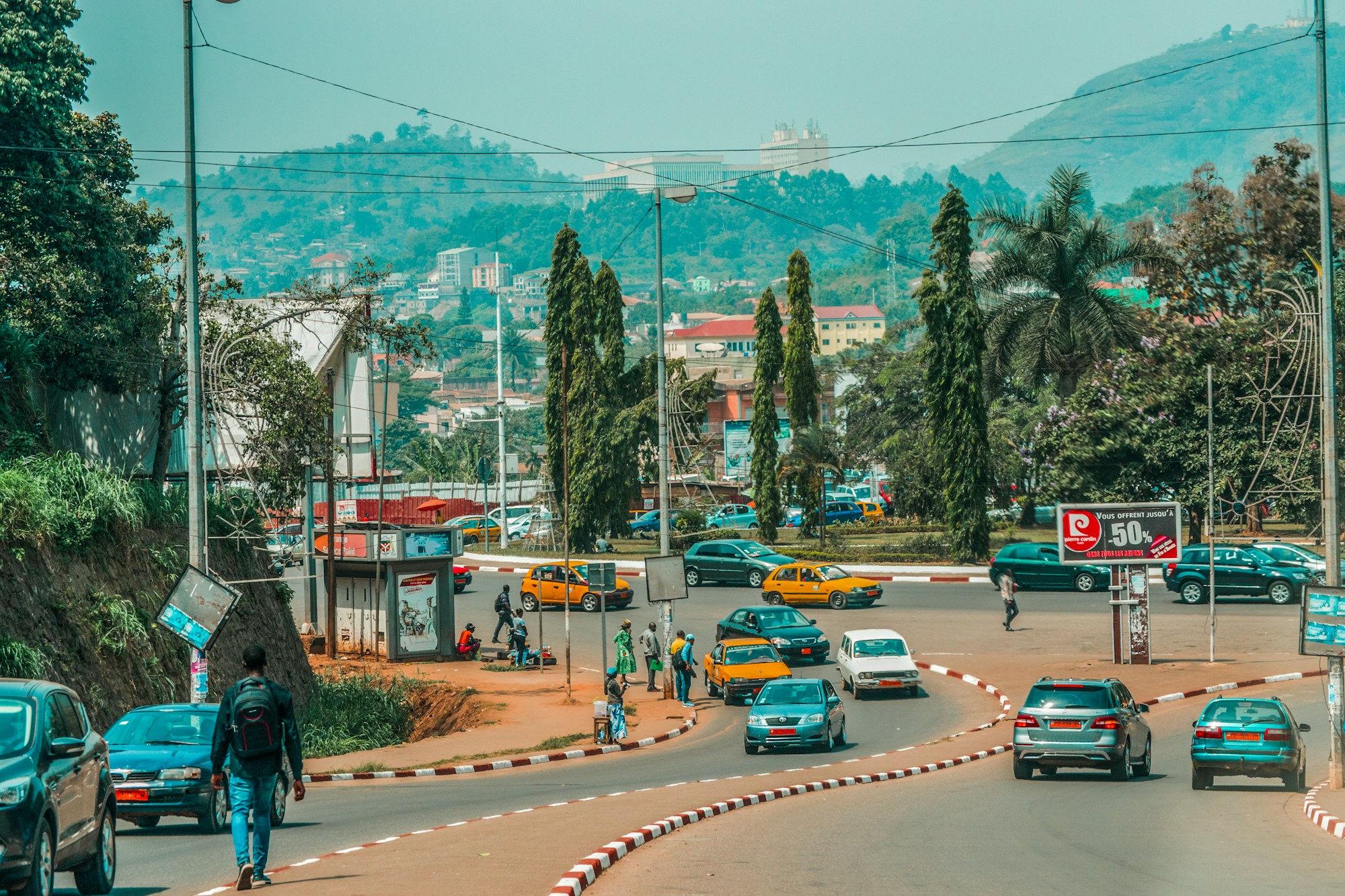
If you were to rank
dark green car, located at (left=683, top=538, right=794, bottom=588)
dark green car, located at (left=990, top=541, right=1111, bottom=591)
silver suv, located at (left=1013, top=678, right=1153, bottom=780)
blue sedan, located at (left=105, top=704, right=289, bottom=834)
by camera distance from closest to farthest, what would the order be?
1. blue sedan, located at (left=105, top=704, right=289, bottom=834)
2. silver suv, located at (left=1013, top=678, right=1153, bottom=780)
3. dark green car, located at (left=990, top=541, right=1111, bottom=591)
4. dark green car, located at (left=683, top=538, right=794, bottom=588)

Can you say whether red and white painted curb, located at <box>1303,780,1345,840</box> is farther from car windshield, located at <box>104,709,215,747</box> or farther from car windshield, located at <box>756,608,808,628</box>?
car windshield, located at <box>756,608,808,628</box>

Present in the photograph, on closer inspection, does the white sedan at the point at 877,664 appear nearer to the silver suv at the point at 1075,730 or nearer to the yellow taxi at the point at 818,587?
the silver suv at the point at 1075,730

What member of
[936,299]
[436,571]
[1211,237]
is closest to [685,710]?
[436,571]

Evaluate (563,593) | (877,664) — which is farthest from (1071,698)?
(563,593)

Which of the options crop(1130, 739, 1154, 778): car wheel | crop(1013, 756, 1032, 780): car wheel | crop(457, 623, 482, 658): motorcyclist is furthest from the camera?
crop(457, 623, 482, 658): motorcyclist

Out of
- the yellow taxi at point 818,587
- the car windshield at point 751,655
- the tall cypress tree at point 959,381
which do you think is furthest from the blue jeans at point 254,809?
the tall cypress tree at point 959,381

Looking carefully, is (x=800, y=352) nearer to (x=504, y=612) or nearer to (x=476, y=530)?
(x=476, y=530)

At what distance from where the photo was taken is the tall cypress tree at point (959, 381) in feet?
168

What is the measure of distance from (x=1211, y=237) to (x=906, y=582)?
77.9 feet

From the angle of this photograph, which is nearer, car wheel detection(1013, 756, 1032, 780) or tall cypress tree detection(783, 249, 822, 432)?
car wheel detection(1013, 756, 1032, 780)

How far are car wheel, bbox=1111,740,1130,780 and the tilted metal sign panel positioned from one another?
47.2ft

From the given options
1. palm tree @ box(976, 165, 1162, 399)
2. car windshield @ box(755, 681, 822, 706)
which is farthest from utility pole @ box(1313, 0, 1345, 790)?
palm tree @ box(976, 165, 1162, 399)

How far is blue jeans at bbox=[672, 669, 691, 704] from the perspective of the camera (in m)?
31.3

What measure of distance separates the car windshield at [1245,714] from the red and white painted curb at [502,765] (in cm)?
1023
